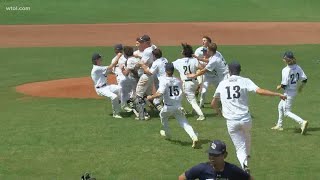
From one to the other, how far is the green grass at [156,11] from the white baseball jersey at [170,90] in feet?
110

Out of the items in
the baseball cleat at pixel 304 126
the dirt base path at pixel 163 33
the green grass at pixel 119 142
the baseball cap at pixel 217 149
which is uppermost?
the baseball cap at pixel 217 149

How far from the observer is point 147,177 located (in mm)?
11000

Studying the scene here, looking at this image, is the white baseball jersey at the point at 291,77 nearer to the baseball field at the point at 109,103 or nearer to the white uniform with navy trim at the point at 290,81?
the white uniform with navy trim at the point at 290,81

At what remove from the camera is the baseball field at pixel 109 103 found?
11.9 meters

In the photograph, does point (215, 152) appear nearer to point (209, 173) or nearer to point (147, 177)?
point (209, 173)

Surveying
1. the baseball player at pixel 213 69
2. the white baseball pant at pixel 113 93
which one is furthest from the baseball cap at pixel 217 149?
the white baseball pant at pixel 113 93

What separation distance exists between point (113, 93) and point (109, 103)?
2.22 m

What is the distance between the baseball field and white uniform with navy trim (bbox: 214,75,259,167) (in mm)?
770

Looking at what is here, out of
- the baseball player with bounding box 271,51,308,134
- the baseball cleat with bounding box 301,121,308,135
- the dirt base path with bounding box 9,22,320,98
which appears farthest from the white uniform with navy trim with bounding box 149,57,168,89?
the dirt base path with bounding box 9,22,320,98

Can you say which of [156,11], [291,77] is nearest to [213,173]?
[291,77]

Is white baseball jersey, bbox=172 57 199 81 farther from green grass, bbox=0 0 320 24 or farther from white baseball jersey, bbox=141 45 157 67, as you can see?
green grass, bbox=0 0 320 24

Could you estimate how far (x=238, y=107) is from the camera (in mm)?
10766

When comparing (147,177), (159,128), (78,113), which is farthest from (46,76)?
(147,177)

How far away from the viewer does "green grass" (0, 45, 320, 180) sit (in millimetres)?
11469
